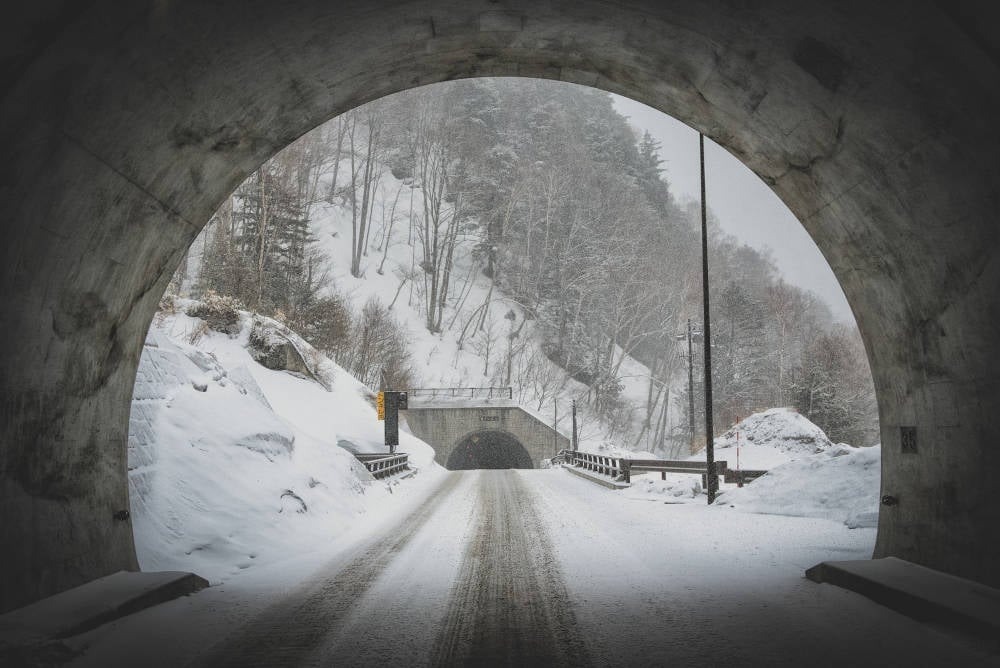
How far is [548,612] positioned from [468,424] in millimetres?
38974

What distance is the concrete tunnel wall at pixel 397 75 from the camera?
4.78 m

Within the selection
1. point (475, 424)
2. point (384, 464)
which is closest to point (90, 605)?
point (384, 464)

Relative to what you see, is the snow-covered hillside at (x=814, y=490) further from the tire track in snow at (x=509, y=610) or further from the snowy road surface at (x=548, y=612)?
the tire track in snow at (x=509, y=610)

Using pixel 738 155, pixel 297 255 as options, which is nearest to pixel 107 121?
pixel 738 155

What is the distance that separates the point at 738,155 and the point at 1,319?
756cm

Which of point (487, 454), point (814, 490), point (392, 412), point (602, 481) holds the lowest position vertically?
point (487, 454)

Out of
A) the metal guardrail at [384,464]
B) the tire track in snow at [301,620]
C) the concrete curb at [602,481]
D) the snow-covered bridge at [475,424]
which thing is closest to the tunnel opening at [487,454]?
the snow-covered bridge at [475,424]

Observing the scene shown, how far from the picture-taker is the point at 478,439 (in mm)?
52469

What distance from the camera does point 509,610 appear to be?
223 inches

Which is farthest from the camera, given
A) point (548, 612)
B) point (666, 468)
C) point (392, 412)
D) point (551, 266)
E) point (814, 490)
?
point (551, 266)

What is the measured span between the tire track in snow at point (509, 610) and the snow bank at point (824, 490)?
15.7ft

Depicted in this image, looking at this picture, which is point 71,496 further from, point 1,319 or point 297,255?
point 297,255

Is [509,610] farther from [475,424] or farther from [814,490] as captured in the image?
[475,424]

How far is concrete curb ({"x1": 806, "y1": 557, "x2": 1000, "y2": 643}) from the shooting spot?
462cm
